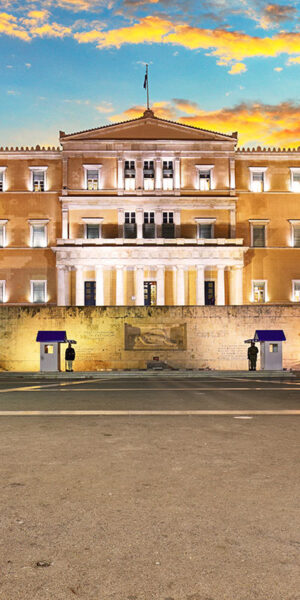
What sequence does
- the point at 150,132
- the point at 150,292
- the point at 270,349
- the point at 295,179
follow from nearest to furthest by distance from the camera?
the point at 270,349, the point at 150,292, the point at 150,132, the point at 295,179

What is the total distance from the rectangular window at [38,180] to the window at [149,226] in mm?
9545

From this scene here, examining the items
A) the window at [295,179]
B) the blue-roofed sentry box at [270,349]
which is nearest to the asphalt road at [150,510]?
the blue-roofed sentry box at [270,349]

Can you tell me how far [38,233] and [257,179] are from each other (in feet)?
65.5

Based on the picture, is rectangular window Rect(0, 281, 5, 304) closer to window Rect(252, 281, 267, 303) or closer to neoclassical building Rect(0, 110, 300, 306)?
neoclassical building Rect(0, 110, 300, 306)

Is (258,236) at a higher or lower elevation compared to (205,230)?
lower

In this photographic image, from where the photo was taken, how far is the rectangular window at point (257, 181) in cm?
4581

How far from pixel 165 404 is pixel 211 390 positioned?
545 cm

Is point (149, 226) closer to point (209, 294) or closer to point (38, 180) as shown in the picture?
point (209, 294)

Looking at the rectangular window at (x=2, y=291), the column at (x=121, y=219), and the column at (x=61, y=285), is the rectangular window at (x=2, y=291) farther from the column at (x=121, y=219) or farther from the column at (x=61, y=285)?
the column at (x=121, y=219)

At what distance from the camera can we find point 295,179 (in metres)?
46.1

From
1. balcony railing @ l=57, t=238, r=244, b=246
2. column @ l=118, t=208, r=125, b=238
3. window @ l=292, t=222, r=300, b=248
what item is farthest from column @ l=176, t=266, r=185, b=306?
window @ l=292, t=222, r=300, b=248

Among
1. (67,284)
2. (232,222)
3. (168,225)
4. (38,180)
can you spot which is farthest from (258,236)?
(38,180)

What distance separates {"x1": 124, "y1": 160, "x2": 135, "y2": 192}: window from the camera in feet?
148

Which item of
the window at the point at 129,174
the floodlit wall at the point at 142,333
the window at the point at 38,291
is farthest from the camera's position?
the window at the point at 129,174
